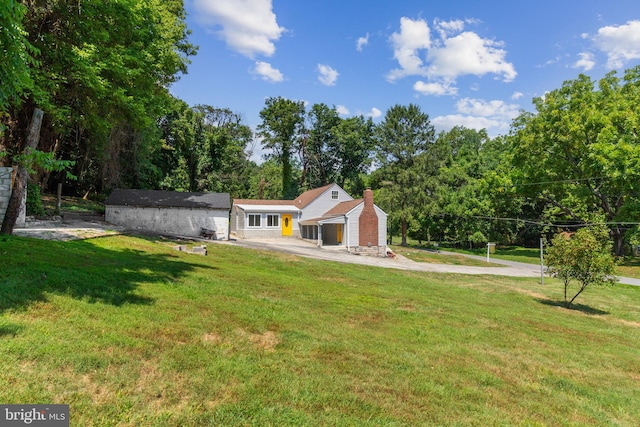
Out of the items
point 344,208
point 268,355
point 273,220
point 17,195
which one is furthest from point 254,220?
point 268,355

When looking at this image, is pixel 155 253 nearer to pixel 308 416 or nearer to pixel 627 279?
pixel 308 416

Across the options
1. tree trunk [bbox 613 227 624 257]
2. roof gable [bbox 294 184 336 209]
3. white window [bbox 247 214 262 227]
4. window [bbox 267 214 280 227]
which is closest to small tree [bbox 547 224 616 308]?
roof gable [bbox 294 184 336 209]

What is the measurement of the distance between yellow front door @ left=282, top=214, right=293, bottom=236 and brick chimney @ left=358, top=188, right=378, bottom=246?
8.26 m

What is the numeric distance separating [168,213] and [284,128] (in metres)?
32.1

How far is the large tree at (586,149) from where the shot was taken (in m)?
30.9

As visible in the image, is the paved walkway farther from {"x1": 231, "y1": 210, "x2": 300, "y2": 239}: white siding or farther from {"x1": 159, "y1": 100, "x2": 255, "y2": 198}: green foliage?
{"x1": 159, "y1": 100, "x2": 255, "y2": 198}: green foliage

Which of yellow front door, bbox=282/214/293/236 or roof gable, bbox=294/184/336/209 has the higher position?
roof gable, bbox=294/184/336/209

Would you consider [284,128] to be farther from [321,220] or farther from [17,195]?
[17,195]

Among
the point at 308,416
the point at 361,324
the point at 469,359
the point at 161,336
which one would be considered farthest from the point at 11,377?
the point at 469,359

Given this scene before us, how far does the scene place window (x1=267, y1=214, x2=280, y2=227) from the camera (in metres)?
35.4

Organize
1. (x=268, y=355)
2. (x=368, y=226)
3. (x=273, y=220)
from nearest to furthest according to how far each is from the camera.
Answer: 1. (x=268, y=355)
2. (x=368, y=226)
3. (x=273, y=220)

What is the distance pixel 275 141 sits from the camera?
2178 inches

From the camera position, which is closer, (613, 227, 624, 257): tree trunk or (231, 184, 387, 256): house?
(231, 184, 387, 256): house

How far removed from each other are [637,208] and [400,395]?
37.0 m
